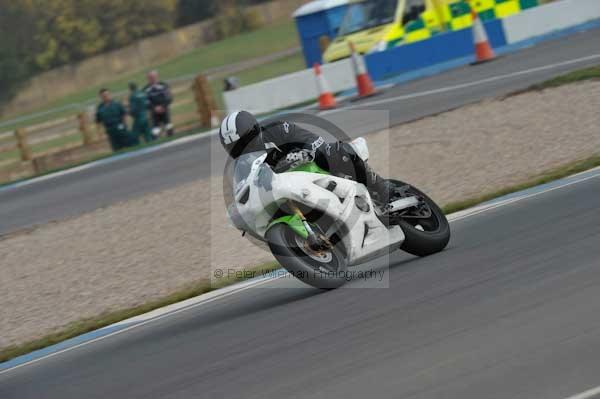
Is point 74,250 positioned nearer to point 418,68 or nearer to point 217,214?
point 217,214

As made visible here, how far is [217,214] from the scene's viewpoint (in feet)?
42.0

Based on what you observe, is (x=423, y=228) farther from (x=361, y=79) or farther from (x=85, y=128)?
(x=85, y=128)

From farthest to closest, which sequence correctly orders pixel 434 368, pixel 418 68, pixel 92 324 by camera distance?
pixel 418 68 → pixel 92 324 → pixel 434 368

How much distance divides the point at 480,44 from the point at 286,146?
1333cm

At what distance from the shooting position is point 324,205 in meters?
7.63

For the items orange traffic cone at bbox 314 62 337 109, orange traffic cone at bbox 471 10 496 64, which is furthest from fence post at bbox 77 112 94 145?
orange traffic cone at bbox 471 10 496 64

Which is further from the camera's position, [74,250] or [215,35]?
[215,35]

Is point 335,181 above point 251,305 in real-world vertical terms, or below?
above

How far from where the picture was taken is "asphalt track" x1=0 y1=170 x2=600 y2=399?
17.3 feet

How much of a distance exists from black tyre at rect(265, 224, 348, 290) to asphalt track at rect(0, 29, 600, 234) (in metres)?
7.32

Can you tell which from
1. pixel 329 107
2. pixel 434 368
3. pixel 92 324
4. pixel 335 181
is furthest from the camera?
pixel 329 107

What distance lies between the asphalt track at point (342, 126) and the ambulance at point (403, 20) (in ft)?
7.11

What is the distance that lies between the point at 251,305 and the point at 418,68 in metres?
14.5

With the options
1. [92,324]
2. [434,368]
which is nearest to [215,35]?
[92,324]
